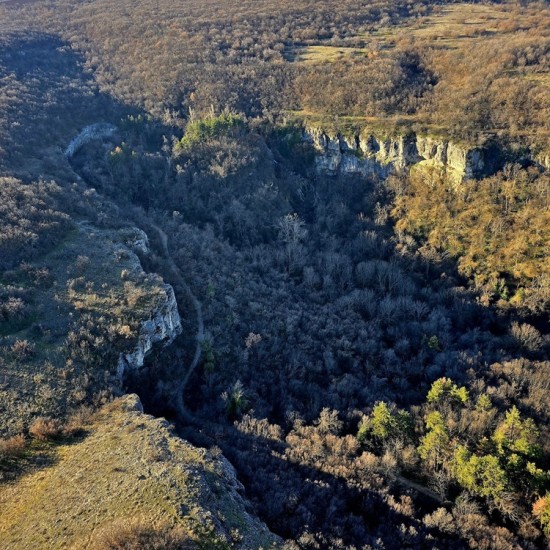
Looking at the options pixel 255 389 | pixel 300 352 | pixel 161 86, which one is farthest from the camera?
pixel 161 86

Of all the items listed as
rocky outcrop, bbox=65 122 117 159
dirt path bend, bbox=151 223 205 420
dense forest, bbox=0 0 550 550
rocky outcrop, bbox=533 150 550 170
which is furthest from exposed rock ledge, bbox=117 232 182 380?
rocky outcrop, bbox=533 150 550 170

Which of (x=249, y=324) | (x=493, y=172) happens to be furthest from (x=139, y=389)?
(x=493, y=172)

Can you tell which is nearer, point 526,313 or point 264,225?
point 526,313

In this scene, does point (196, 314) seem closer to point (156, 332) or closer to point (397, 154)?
point (156, 332)

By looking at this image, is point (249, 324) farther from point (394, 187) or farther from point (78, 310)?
point (394, 187)

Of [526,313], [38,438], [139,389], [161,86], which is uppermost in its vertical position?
[161,86]

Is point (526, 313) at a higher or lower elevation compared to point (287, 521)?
lower

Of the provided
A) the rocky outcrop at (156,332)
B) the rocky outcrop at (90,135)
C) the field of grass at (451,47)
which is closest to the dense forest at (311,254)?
the field of grass at (451,47)

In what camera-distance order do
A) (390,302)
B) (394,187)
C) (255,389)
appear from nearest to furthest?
1. (255,389)
2. (390,302)
3. (394,187)
